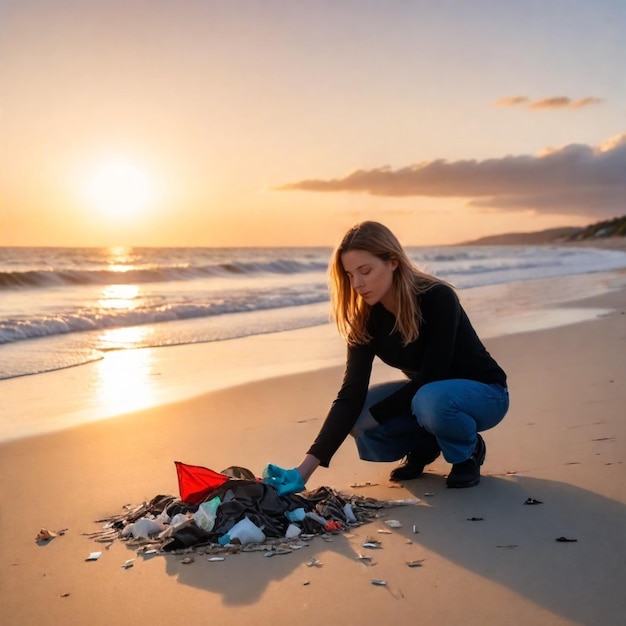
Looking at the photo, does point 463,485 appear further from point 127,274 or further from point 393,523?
point 127,274

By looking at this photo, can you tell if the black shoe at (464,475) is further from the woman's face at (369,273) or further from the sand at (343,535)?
the woman's face at (369,273)

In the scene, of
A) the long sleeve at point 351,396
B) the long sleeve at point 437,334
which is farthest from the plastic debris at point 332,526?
the long sleeve at point 437,334

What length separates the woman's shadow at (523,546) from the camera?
2.61m

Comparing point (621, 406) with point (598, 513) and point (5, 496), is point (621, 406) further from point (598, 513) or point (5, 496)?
point (5, 496)

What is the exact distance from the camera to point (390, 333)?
371cm

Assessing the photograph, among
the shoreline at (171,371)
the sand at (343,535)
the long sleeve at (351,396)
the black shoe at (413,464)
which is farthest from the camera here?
the shoreline at (171,371)

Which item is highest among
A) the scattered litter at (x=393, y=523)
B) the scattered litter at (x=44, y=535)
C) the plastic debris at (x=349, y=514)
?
the plastic debris at (x=349, y=514)

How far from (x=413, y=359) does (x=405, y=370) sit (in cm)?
20

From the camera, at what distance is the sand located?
2.60 meters

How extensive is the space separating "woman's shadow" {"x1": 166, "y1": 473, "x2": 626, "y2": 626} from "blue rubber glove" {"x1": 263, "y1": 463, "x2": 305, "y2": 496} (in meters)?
0.32

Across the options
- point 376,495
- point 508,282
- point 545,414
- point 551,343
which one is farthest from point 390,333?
point 508,282

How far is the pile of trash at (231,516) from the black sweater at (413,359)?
28 centimetres

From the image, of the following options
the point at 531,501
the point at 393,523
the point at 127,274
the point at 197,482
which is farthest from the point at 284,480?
the point at 127,274

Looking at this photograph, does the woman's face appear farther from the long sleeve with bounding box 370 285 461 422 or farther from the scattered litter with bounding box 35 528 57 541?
the scattered litter with bounding box 35 528 57 541
